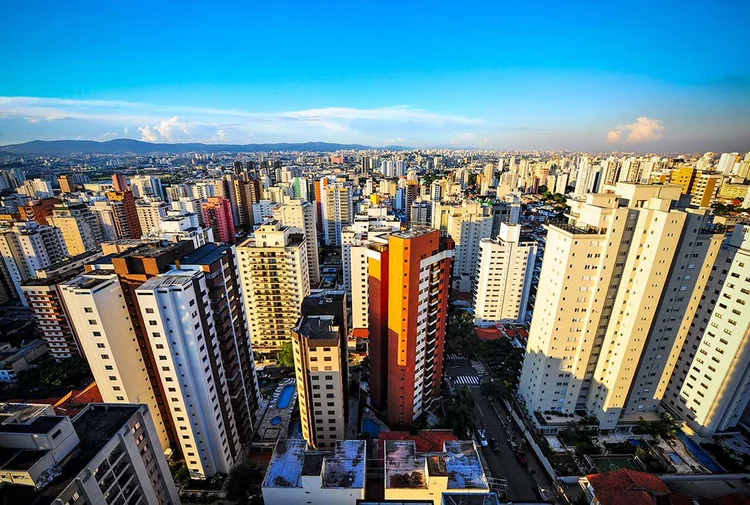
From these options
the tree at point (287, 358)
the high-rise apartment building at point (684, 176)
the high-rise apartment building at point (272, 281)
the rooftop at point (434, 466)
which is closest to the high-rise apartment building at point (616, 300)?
the rooftop at point (434, 466)

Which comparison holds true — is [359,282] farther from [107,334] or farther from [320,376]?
[107,334]

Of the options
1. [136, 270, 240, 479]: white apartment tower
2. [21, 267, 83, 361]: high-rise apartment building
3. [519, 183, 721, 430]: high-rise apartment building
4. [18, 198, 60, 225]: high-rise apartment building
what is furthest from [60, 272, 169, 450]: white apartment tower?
[18, 198, 60, 225]: high-rise apartment building

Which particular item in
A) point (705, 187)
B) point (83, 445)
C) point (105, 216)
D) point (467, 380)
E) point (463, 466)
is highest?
point (705, 187)

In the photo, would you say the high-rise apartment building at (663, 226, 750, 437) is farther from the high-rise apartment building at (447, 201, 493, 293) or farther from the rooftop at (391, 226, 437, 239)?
the high-rise apartment building at (447, 201, 493, 293)

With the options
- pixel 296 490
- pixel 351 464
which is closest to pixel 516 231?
pixel 351 464

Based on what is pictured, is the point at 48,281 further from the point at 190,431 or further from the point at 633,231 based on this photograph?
the point at 633,231

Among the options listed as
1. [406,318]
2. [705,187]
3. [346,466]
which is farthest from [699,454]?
[705,187]

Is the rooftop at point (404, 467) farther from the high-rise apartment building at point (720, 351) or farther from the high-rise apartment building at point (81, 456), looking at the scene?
the high-rise apartment building at point (720, 351)
